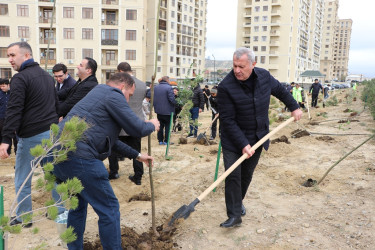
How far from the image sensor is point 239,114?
3199mm

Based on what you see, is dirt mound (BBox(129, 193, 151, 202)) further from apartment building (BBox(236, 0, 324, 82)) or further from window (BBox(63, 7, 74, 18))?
apartment building (BBox(236, 0, 324, 82))

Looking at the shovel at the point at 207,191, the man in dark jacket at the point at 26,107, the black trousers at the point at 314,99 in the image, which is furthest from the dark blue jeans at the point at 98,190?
the black trousers at the point at 314,99

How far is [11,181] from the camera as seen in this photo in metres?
4.95

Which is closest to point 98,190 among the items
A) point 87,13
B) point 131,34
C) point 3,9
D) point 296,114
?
point 296,114

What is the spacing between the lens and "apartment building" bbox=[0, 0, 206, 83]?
3400cm

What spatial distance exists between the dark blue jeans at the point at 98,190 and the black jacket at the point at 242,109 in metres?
1.37

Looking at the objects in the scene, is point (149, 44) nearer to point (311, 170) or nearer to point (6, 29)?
point (6, 29)

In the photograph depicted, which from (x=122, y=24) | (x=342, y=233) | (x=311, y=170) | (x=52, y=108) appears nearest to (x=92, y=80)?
(x=52, y=108)

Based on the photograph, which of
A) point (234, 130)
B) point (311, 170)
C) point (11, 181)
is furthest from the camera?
point (311, 170)

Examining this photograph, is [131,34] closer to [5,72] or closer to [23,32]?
[23,32]

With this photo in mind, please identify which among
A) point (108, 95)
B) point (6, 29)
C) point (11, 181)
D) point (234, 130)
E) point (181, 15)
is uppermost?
point (181, 15)

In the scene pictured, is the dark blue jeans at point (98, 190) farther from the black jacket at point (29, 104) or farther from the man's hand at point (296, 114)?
the man's hand at point (296, 114)

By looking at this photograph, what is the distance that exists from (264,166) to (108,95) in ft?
13.6

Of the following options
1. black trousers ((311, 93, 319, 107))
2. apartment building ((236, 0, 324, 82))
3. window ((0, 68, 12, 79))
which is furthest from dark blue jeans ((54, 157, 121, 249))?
apartment building ((236, 0, 324, 82))
